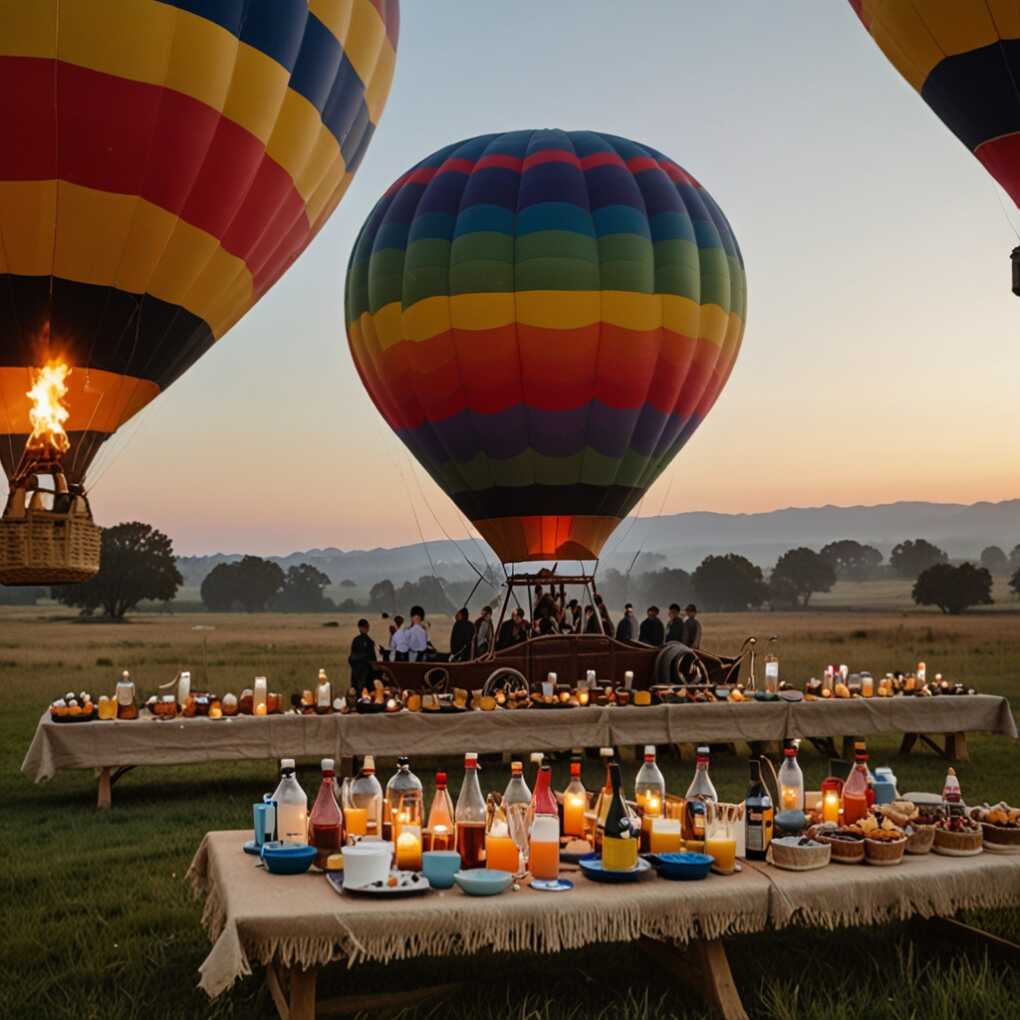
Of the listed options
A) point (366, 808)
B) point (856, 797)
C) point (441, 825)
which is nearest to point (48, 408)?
point (366, 808)

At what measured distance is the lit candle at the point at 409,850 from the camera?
5121 millimetres

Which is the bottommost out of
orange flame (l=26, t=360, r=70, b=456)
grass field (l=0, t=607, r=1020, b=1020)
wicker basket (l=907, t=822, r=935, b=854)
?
grass field (l=0, t=607, r=1020, b=1020)

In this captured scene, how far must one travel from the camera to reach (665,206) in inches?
672

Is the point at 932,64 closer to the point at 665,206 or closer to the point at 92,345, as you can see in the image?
the point at 665,206

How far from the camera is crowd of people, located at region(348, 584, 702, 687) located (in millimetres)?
15086

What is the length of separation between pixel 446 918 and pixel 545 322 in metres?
12.5

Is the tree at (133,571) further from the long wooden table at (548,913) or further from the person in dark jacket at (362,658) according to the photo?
the long wooden table at (548,913)

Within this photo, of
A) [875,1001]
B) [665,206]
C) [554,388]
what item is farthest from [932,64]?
[875,1001]

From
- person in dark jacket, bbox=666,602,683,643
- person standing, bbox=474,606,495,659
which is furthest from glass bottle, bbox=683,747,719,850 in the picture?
person standing, bbox=474,606,495,659

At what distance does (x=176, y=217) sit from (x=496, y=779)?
6.39 m

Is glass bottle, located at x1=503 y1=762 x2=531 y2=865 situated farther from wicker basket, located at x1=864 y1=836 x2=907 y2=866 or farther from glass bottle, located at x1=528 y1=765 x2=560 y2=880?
wicker basket, located at x1=864 y1=836 x2=907 y2=866

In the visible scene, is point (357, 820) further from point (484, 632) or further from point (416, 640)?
point (484, 632)

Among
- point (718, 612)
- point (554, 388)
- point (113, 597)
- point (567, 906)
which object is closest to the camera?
point (567, 906)

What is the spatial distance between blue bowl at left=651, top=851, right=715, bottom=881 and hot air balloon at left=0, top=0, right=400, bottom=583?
18.0 ft
